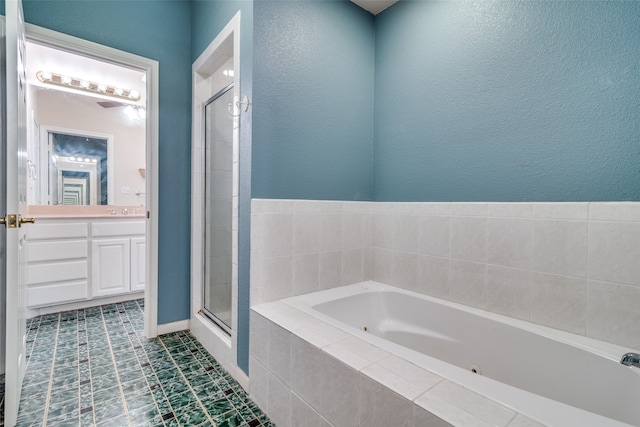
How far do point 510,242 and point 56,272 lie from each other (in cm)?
366

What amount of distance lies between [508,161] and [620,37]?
593mm

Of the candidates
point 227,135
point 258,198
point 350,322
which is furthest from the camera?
point 227,135

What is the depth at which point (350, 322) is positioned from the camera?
5.68 feet

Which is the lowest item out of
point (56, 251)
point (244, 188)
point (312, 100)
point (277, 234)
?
point (56, 251)

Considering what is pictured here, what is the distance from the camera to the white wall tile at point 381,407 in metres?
0.80

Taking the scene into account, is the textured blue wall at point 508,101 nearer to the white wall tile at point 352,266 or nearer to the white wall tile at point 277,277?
the white wall tile at point 352,266

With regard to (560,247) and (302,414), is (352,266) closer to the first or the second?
(302,414)

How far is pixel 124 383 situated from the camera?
1.59 metres

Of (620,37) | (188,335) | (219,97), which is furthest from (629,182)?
(188,335)

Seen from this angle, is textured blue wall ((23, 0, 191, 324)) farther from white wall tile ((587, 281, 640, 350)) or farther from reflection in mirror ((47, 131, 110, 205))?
white wall tile ((587, 281, 640, 350))

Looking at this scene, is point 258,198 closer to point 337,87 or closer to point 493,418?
point 337,87

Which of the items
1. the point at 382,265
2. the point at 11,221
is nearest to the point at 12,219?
the point at 11,221

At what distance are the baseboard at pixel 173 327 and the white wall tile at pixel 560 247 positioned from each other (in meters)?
2.45

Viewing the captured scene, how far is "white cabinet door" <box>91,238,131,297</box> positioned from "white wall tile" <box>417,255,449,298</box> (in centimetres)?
298
